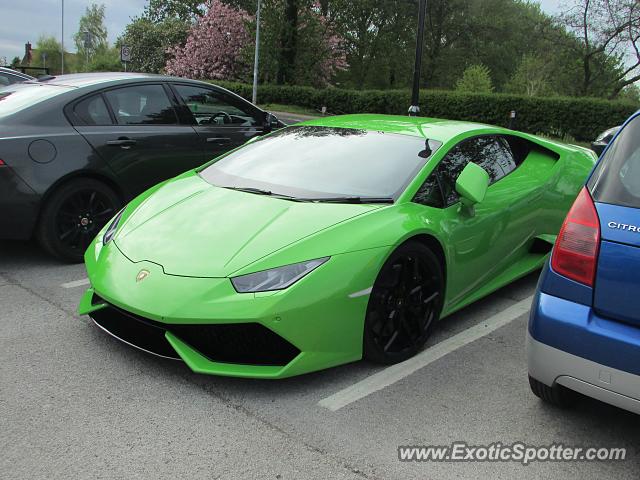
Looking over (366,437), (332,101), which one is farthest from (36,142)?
(332,101)

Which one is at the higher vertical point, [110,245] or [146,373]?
[110,245]

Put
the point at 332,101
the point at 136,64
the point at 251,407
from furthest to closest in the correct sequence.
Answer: the point at 136,64, the point at 332,101, the point at 251,407

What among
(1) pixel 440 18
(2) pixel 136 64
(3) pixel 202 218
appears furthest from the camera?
(2) pixel 136 64

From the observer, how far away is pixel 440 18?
4459cm

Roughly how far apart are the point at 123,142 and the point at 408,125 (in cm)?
237

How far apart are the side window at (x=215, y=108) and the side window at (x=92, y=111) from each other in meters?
0.77

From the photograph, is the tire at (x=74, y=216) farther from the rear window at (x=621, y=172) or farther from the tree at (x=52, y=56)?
the tree at (x=52, y=56)

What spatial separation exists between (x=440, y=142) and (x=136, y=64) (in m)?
48.6

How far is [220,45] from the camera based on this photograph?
3862cm

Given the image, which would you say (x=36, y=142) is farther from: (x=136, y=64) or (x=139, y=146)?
(x=136, y=64)

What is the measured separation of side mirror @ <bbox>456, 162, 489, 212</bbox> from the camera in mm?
3377

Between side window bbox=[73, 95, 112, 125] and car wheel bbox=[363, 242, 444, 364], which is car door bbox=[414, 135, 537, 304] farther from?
side window bbox=[73, 95, 112, 125]

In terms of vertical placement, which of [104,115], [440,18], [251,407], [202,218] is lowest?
[251,407]

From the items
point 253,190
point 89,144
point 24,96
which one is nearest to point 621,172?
point 253,190
